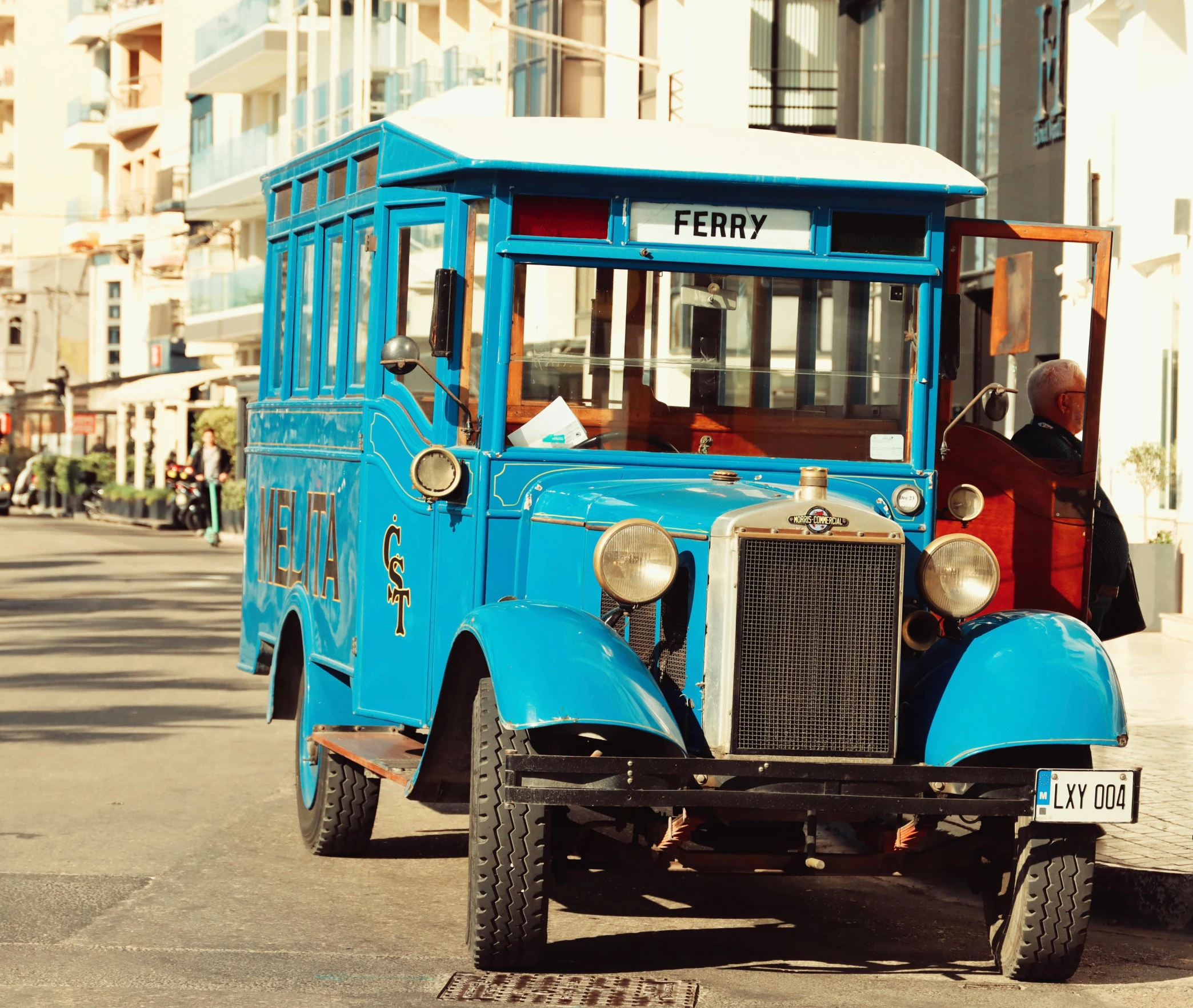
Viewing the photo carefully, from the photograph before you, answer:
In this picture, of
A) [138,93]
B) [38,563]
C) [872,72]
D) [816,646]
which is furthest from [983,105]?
[138,93]

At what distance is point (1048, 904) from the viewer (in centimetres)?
628

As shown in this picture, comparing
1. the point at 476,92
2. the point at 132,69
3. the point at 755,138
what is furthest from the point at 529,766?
the point at 132,69

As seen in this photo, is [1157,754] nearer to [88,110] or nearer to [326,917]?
[326,917]

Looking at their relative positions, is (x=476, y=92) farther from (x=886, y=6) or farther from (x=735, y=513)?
(x=735, y=513)

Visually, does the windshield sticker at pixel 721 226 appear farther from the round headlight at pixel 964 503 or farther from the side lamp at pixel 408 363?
the round headlight at pixel 964 503

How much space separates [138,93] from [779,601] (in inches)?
2529

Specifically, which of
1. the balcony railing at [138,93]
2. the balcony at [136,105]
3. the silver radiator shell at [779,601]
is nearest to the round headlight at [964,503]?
the silver radiator shell at [779,601]

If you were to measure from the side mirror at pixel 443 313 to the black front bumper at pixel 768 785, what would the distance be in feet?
5.68

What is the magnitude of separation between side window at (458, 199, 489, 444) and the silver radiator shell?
1.38m

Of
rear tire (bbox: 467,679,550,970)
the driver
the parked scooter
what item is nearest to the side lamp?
rear tire (bbox: 467,679,550,970)

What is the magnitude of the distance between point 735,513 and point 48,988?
8.27 ft

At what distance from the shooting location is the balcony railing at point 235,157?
49.3 meters

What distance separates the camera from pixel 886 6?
2880 centimetres

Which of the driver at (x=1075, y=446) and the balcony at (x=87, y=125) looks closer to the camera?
the driver at (x=1075, y=446)
